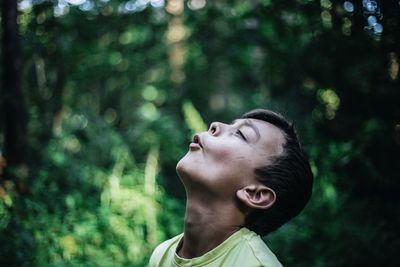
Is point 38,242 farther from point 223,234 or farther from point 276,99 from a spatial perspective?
point 276,99

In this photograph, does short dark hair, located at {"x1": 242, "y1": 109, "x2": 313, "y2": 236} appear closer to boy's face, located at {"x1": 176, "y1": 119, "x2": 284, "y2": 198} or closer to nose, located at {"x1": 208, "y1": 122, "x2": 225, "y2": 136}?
boy's face, located at {"x1": 176, "y1": 119, "x2": 284, "y2": 198}

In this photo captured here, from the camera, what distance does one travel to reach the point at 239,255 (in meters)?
1.70

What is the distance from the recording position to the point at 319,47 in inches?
161

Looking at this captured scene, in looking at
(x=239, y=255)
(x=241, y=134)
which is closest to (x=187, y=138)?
(x=241, y=134)

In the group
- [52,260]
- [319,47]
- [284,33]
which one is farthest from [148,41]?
[52,260]

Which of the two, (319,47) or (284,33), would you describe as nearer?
(319,47)

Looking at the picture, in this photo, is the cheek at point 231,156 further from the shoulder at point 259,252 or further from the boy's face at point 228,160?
the shoulder at point 259,252

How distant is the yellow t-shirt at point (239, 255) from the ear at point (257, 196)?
0.38 ft

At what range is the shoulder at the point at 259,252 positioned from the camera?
1.63 metres

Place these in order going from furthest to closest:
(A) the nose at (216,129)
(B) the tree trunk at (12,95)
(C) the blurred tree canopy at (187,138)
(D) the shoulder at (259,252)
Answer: (B) the tree trunk at (12,95) → (C) the blurred tree canopy at (187,138) → (A) the nose at (216,129) → (D) the shoulder at (259,252)

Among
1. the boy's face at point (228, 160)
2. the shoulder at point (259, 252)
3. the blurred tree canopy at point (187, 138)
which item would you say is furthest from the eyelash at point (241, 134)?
the blurred tree canopy at point (187, 138)

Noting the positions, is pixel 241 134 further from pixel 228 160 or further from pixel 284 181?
pixel 284 181

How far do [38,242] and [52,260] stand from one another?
0.54ft

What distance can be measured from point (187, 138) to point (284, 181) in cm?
375
